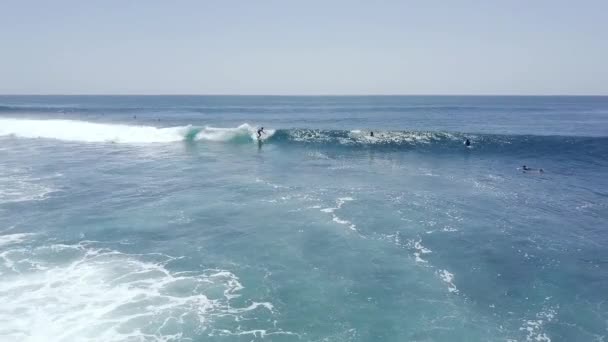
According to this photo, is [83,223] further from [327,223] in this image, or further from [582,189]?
[582,189]

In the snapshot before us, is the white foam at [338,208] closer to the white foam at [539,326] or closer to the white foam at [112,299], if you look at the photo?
the white foam at [112,299]

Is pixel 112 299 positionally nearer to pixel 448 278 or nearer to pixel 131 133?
pixel 448 278

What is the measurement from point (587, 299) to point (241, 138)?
1646 inches

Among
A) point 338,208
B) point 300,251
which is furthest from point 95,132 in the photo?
point 300,251

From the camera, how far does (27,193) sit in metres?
25.9

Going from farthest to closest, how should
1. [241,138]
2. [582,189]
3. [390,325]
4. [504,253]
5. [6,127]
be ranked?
1. [6,127]
2. [241,138]
3. [582,189]
4. [504,253]
5. [390,325]

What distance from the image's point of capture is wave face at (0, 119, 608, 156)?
44.4m

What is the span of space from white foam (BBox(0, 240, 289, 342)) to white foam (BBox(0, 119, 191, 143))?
35687 mm

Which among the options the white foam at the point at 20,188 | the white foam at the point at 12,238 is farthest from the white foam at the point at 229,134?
the white foam at the point at 12,238

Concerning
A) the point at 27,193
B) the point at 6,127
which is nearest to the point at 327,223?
the point at 27,193

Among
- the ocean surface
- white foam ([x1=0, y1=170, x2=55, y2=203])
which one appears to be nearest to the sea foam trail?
the ocean surface

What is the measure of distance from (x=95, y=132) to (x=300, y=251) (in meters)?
49.6

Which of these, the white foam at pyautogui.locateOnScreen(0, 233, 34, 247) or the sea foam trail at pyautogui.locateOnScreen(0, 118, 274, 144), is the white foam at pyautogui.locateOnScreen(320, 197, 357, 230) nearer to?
the white foam at pyautogui.locateOnScreen(0, 233, 34, 247)

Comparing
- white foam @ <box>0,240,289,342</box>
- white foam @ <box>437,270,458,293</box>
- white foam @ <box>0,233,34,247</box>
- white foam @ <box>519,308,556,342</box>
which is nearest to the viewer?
white foam @ <box>519,308,556,342</box>
